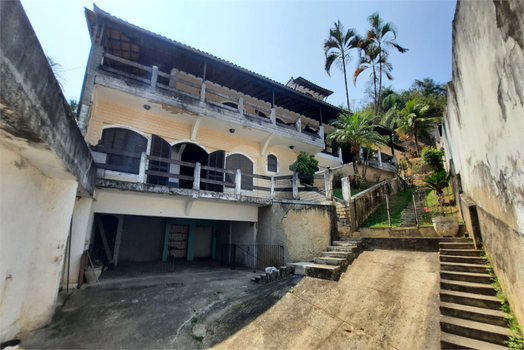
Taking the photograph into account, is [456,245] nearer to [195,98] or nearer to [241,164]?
[241,164]

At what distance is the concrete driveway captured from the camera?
152 inches

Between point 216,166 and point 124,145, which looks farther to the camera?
point 216,166

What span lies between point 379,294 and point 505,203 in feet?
9.14

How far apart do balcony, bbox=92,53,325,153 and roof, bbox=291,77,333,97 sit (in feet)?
14.0

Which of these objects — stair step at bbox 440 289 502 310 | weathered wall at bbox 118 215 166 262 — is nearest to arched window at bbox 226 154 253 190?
weathered wall at bbox 118 215 166 262

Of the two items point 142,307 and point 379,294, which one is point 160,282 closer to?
point 142,307

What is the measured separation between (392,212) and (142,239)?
12816 mm

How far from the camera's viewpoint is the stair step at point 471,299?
Result: 146 inches

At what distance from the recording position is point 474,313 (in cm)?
362

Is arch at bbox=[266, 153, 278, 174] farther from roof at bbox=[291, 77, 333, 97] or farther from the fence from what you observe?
roof at bbox=[291, 77, 333, 97]

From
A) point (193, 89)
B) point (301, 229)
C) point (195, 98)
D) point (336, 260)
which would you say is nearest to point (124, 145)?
point (195, 98)

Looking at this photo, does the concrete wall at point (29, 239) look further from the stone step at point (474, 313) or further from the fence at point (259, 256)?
the stone step at point (474, 313)

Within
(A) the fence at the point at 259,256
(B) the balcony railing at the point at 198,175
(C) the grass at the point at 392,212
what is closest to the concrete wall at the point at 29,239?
(B) the balcony railing at the point at 198,175

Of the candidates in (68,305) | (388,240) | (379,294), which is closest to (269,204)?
(388,240)
